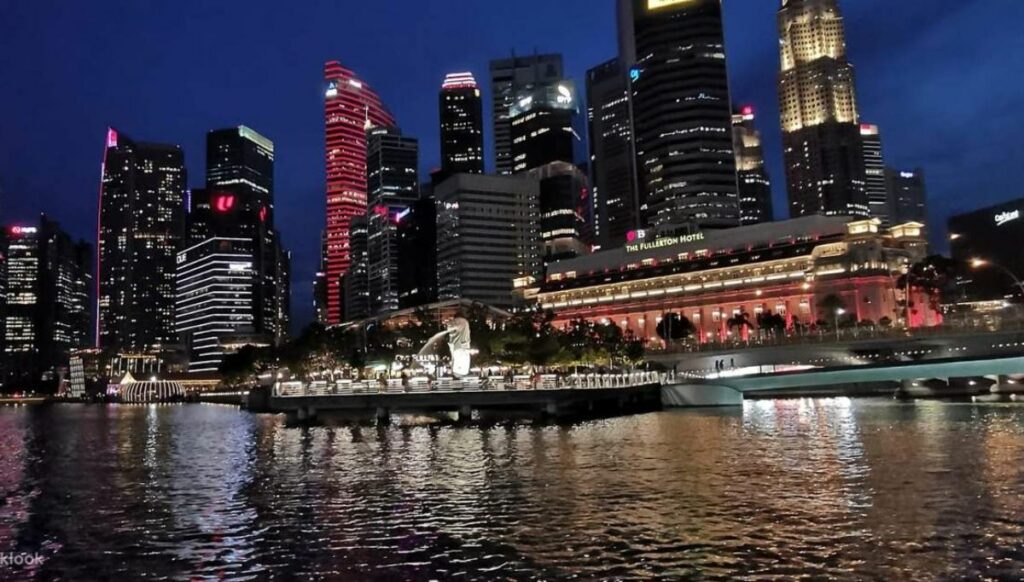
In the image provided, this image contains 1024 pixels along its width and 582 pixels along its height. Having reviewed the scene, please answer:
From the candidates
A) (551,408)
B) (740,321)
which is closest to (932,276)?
(740,321)

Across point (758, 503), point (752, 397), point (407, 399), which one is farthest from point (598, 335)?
point (758, 503)

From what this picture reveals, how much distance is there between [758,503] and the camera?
26688 millimetres

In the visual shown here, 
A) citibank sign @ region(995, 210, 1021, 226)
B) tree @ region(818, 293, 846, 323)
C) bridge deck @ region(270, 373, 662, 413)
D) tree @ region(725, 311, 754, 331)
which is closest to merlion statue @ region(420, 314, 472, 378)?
bridge deck @ region(270, 373, 662, 413)

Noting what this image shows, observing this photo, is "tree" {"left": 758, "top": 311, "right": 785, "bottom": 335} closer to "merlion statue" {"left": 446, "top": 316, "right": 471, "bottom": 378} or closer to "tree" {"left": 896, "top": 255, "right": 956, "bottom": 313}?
"tree" {"left": 896, "top": 255, "right": 956, "bottom": 313}

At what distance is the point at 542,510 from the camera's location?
26578mm

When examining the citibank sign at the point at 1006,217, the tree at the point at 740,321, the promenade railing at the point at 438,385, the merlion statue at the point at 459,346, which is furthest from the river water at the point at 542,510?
the citibank sign at the point at 1006,217

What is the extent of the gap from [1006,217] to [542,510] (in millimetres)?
183718

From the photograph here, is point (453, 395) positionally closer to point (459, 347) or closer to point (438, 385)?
point (438, 385)

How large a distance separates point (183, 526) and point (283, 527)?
3.42m

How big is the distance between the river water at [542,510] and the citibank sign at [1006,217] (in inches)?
5692

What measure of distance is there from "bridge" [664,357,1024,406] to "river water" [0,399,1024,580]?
30373mm

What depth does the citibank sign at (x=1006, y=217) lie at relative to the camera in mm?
171887

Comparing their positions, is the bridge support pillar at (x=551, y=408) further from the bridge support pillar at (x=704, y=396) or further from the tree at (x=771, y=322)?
the tree at (x=771, y=322)

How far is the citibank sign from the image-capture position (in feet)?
564
